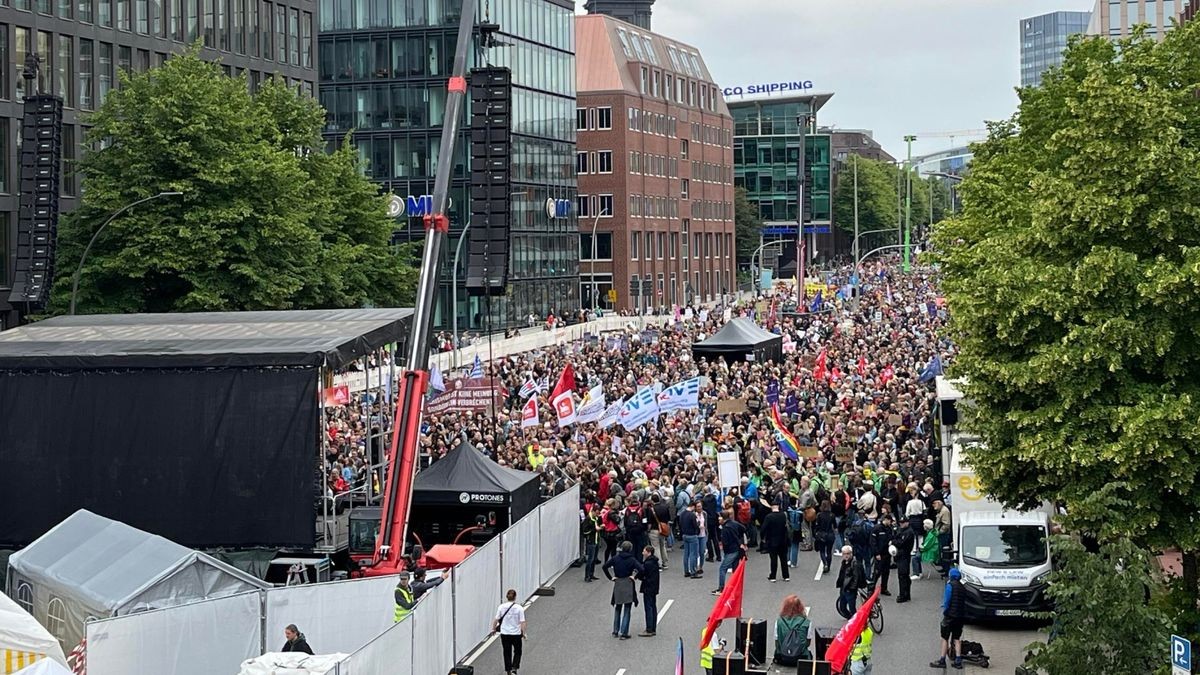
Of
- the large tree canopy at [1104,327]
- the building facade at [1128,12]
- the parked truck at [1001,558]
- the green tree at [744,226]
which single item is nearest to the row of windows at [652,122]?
the building facade at [1128,12]

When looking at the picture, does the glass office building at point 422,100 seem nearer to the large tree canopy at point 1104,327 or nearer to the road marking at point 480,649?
the road marking at point 480,649

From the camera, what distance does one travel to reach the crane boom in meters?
22.7

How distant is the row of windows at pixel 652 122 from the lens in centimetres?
11606

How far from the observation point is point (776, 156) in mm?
176000

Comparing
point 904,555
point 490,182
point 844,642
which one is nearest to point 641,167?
point 490,182

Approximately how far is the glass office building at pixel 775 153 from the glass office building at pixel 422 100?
265 feet

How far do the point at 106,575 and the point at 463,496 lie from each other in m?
7.86

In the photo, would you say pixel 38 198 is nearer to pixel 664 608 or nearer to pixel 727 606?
pixel 664 608

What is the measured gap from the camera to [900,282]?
420 ft

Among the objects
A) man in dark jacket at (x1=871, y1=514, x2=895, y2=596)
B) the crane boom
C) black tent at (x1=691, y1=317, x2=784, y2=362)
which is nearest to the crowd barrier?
the crane boom

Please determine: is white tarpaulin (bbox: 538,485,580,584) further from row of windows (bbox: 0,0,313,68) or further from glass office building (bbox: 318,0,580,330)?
glass office building (bbox: 318,0,580,330)

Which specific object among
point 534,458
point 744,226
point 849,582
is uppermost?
point 744,226

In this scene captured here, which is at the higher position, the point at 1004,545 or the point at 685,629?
the point at 1004,545

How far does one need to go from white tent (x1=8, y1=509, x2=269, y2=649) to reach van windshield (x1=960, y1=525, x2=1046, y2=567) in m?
9.29
